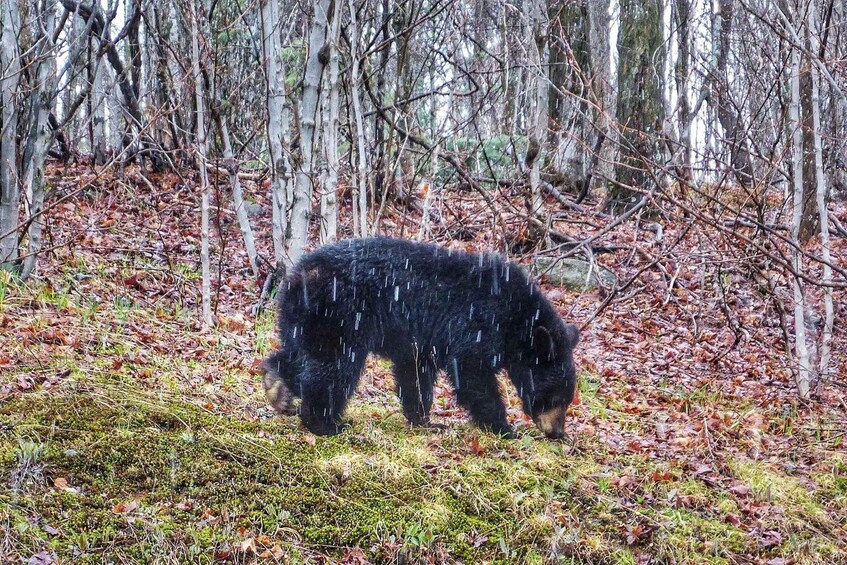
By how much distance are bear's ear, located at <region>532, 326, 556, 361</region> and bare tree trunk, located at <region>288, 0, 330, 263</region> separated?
294 cm

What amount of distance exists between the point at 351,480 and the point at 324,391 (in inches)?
35.5

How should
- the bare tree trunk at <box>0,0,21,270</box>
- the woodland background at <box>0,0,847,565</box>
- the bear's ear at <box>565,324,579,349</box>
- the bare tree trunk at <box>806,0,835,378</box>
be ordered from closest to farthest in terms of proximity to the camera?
1. the woodland background at <box>0,0,847,565</box>
2. the bear's ear at <box>565,324,579,349</box>
3. the bare tree trunk at <box>806,0,835,378</box>
4. the bare tree trunk at <box>0,0,21,270</box>

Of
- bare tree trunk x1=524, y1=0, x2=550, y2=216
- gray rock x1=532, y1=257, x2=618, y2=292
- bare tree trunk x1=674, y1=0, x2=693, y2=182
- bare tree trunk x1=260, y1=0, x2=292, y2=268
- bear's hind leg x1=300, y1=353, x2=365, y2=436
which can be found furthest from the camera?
bare tree trunk x1=674, y1=0, x2=693, y2=182

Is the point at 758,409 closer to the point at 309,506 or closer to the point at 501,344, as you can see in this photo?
the point at 501,344

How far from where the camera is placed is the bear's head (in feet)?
21.1

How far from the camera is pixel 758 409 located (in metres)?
7.69

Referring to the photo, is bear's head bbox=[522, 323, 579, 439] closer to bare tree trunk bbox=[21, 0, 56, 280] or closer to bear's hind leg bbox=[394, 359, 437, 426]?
bear's hind leg bbox=[394, 359, 437, 426]

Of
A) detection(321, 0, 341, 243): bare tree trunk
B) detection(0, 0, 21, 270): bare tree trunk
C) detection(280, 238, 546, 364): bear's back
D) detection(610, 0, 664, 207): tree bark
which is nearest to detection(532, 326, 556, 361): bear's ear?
detection(280, 238, 546, 364): bear's back

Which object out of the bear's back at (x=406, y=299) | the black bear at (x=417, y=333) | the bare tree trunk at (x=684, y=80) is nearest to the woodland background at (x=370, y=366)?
the black bear at (x=417, y=333)

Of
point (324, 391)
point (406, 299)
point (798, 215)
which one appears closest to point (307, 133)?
point (406, 299)

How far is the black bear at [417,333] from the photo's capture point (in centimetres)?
590

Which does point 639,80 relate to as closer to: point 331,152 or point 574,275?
point 574,275

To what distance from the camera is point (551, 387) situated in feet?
21.3

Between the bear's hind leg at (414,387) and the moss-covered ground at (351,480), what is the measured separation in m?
0.21
